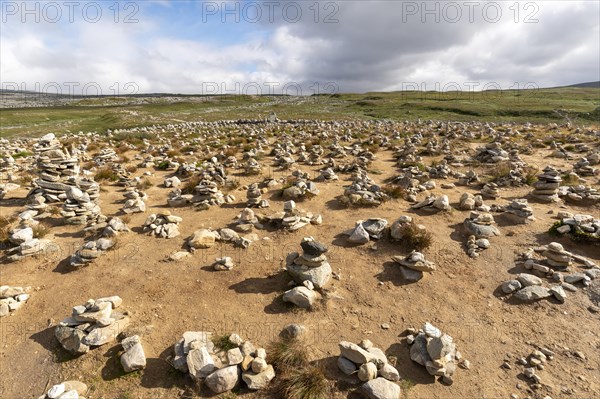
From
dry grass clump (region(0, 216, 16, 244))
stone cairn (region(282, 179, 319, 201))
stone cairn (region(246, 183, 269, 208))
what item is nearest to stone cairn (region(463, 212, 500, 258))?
stone cairn (region(282, 179, 319, 201))

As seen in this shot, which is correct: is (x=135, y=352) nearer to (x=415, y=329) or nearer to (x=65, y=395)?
(x=65, y=395)

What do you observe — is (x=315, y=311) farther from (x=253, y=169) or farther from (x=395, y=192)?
(x=253, y=169)

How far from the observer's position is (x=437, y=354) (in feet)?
20.9

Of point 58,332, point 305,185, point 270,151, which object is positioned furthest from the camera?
point 270,151

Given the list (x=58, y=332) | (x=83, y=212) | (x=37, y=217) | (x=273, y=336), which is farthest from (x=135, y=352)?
(x=37, y=217)

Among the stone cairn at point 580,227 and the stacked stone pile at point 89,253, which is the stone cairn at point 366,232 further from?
the stacked stone pile at point 89,253

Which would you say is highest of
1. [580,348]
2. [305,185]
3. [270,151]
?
[270,151]

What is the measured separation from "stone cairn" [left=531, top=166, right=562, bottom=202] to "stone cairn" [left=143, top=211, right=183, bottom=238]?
639 inches

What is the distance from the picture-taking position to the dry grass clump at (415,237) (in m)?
10.5

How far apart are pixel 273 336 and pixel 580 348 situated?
6.78 meters

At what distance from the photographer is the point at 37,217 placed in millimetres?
13516

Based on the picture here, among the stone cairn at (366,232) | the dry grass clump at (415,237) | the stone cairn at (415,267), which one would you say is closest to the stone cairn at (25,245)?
the stone cairn at (366,232)

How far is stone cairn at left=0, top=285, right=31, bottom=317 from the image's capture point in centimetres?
820

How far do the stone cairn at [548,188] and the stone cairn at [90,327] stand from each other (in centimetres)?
1712
